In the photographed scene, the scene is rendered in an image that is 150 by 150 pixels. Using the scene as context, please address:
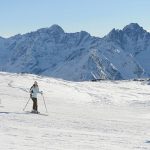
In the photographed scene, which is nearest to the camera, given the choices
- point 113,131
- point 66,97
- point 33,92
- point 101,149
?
point 101,149

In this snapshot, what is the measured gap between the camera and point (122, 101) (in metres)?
46.9

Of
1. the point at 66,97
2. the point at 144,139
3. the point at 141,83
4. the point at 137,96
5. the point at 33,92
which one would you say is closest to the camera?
the point at 144,139

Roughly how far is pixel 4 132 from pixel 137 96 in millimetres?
34117

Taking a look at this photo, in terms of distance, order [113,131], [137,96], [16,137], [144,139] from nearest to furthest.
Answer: [16,137] < [144,139] < [113,131] < [137,96]

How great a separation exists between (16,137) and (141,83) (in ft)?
176

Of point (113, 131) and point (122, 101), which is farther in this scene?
point (122, 101)

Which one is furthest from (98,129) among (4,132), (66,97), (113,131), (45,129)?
(66,97)

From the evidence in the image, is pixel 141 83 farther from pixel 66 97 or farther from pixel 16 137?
pixel 16 137

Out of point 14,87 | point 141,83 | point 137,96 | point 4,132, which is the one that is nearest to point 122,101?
point 137,96

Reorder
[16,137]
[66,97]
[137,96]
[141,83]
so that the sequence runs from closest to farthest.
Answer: [16,137]
[66,97]
[137,96]
[141,83]

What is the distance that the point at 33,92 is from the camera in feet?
95.9

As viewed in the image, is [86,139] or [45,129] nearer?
[86,139]

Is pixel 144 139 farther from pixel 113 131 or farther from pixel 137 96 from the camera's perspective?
pixel 137 96

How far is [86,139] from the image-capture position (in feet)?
62.4
